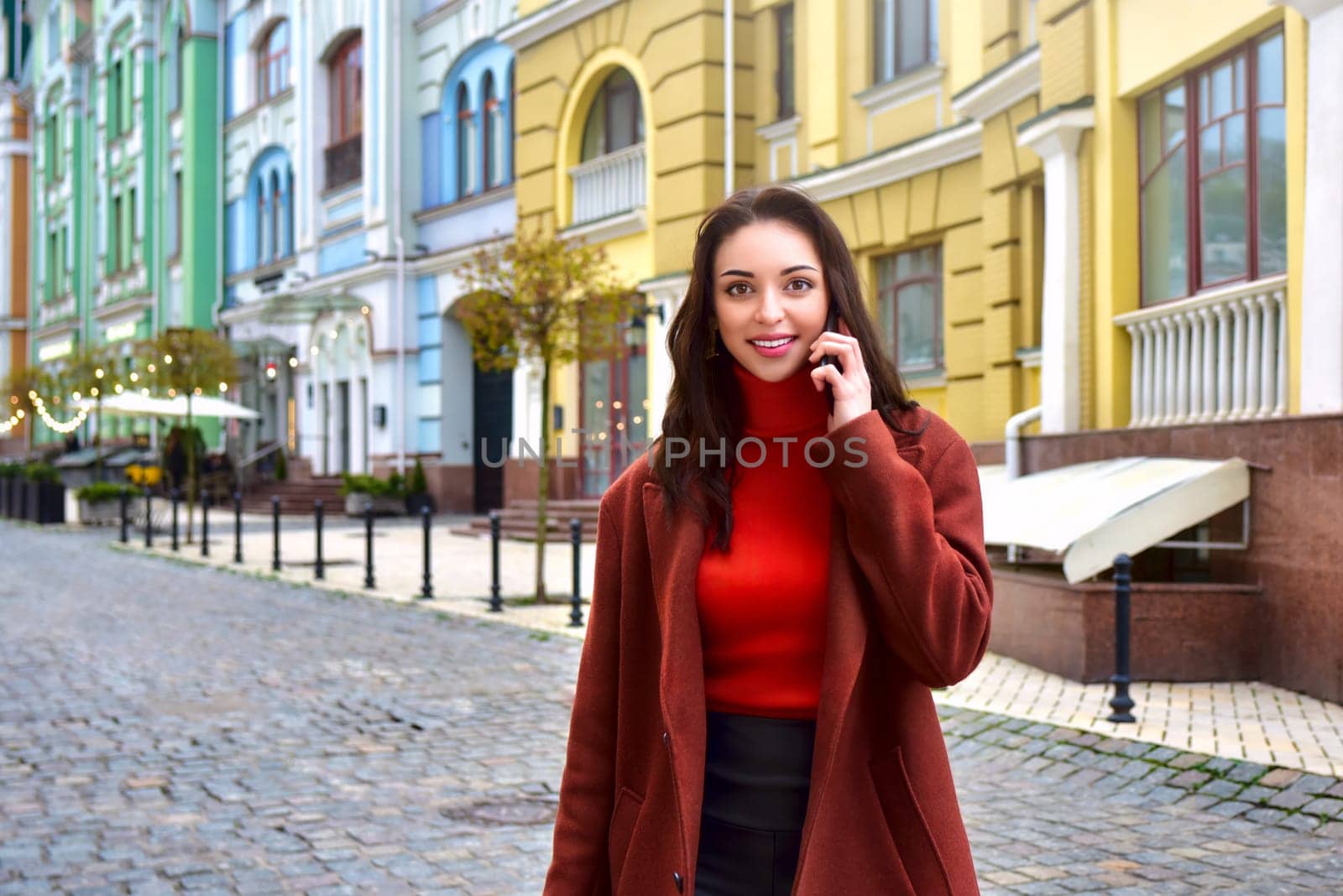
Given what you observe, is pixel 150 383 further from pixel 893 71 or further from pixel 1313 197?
pixel 1313 197

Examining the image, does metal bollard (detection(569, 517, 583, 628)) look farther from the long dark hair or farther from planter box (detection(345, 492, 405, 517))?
planter box (detection(345, 492, 405, 517))

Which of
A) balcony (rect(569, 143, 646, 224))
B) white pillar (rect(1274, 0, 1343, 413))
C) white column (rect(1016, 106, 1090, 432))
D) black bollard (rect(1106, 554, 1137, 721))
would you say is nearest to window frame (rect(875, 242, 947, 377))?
white column (rect(1016, 106, 1090, 432))

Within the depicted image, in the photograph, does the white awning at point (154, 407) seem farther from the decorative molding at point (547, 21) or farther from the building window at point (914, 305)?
the building window at point (914, 305)

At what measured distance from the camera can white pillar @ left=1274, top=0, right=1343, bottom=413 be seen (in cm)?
832

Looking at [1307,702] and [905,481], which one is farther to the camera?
[1307,702]

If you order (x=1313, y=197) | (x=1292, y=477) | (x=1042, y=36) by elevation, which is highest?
(x=1042, y=36)

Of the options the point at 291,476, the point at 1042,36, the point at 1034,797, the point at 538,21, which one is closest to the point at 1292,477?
the point at 1034,797

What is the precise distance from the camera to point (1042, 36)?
12062 mm

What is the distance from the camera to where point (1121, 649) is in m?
7.70

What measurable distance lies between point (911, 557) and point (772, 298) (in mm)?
446

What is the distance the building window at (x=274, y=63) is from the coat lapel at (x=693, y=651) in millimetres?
34600

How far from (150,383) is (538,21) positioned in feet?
47.9

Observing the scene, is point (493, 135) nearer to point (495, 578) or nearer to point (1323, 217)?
point (495, 578)

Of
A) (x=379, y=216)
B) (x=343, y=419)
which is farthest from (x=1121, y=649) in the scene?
(x=343, y=419)
